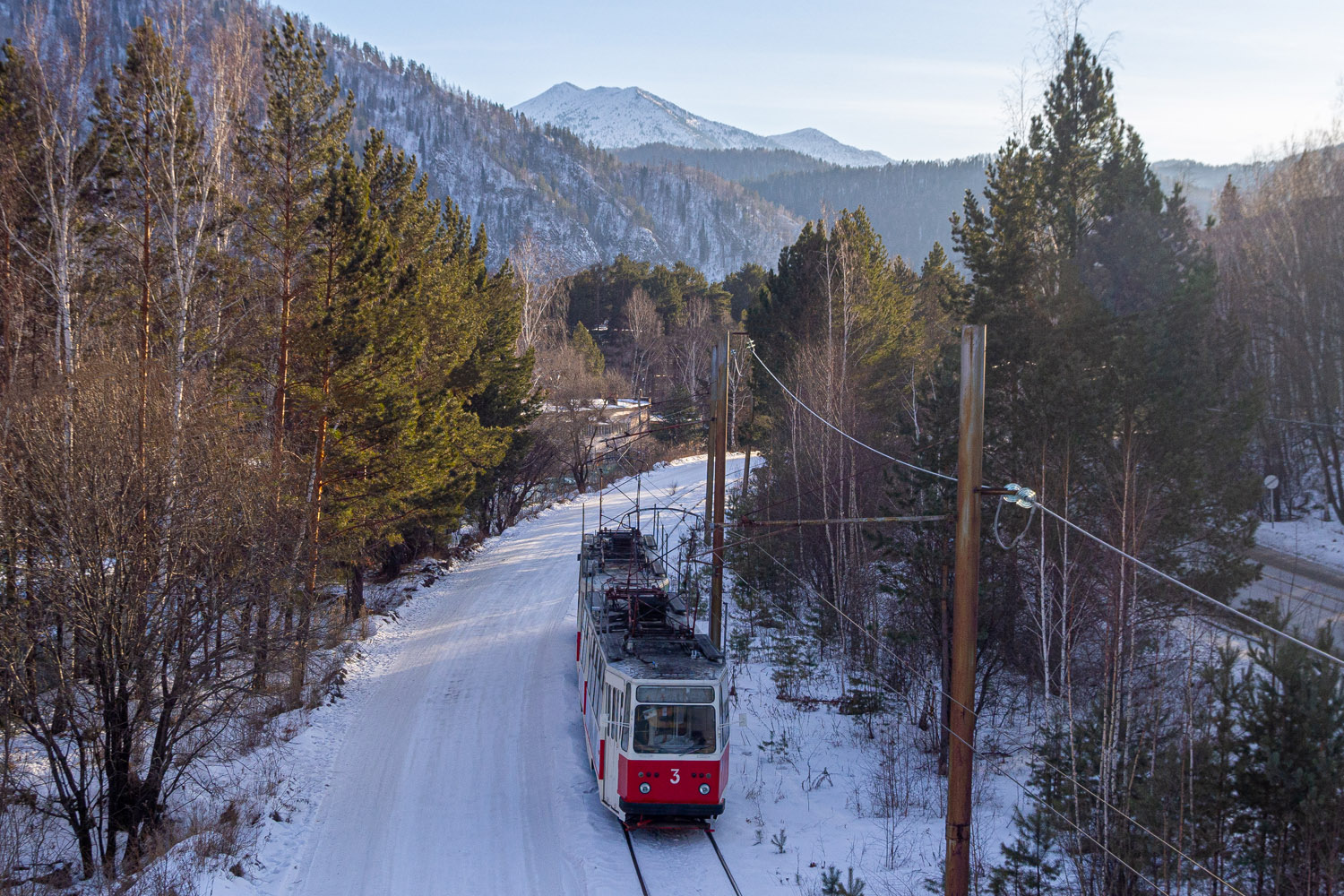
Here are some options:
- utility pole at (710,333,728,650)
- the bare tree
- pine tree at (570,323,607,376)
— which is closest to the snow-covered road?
utility pole at (710,333,728,650)

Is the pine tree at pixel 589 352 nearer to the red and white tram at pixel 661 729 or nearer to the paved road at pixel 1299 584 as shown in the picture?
the paved road at pixel 1299 584

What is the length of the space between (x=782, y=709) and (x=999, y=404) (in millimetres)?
8292

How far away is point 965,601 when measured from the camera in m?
8.82

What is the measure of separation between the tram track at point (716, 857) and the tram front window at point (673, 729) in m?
1.40

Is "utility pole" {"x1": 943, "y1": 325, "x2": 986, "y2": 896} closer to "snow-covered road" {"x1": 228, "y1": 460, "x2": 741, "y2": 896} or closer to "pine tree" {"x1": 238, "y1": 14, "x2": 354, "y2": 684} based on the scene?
"snow-covered road" {"x1": 228, "y1": 460, "x2": 741, "y2": 896}

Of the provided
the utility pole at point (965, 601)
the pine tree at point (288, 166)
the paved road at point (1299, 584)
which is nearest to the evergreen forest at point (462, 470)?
the pine tree at point (288, 166)

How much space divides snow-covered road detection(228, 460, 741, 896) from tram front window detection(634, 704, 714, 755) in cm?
162

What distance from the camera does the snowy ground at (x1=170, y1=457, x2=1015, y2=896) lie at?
39.4ft

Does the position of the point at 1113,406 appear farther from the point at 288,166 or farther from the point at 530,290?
the point at 530,290

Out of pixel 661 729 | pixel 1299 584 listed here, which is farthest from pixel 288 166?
pixel 1299 584

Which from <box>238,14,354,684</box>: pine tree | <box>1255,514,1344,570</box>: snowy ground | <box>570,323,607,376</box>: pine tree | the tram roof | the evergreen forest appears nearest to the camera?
the evergreen forest

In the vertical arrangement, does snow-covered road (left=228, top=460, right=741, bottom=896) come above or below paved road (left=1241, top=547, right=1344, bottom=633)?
below

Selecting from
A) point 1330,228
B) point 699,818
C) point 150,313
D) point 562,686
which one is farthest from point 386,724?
point 1330,228

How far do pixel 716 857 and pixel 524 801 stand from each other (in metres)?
3.74
